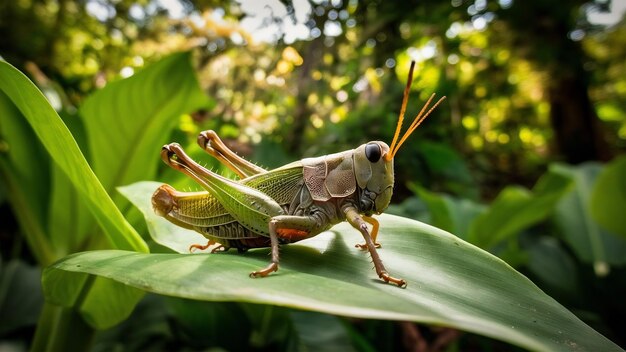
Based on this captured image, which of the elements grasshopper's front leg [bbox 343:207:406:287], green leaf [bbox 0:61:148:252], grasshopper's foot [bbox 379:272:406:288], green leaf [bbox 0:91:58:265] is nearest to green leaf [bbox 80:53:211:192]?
green leaf [bbox 0:91:58:265]

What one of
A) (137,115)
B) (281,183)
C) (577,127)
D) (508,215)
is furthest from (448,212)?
(577,127)

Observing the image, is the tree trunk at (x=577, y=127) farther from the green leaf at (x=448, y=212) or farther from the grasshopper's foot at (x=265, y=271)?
the grasshopper's foot at (x=265, y=271)

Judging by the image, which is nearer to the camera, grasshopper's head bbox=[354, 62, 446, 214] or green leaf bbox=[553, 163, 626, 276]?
grasshopper's head bbox=[354, 62, 446, 214]

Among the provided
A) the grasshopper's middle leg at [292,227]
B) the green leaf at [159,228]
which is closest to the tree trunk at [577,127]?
the grasshopper's middle leg at [292,227]

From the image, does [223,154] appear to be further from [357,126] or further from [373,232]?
[357,126]

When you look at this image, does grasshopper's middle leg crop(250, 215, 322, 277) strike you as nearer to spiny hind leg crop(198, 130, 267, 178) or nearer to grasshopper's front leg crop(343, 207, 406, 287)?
grasshopper's front leg crop(343, 207, 406, 287)

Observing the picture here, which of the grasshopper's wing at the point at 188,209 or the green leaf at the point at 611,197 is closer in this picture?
the grasshopper's wing at the point at 188,209
